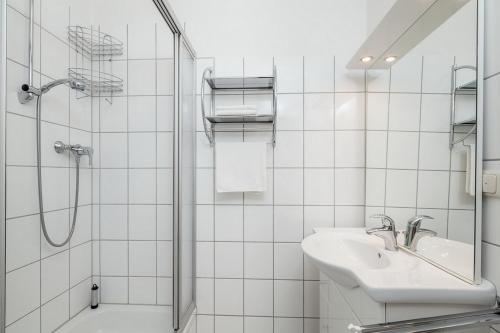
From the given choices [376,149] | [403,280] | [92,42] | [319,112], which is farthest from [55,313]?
[376,149]

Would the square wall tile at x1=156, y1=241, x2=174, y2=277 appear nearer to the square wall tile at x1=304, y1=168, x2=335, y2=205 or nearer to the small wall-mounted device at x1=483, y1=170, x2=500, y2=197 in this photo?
the square wall tile at x1=304, y1=168, x2=335, y2=205

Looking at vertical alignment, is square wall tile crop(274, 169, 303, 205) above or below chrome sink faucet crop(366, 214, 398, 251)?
above

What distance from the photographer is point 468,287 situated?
0.71 m

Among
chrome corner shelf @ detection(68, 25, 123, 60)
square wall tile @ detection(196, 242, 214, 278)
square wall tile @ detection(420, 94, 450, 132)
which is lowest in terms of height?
square wall tile @ detection(196, 242, 214, 278)

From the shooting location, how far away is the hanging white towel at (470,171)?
2.49 feet

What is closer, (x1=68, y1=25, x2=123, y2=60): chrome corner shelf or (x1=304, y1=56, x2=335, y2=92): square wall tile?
(x1=68, y1=25, x2=123, y2=60): chrome corner shelf

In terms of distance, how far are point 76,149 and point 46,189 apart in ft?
0.80

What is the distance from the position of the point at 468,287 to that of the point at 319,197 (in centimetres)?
81

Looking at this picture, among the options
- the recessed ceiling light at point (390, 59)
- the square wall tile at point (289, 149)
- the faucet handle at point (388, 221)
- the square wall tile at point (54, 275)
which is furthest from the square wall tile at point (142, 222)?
the recessed ceiling light at point (390, 59)

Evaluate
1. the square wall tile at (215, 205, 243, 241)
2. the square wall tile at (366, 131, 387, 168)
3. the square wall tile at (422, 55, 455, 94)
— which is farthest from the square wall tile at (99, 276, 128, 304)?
the square wall tile at (422, 55, 455, 94)

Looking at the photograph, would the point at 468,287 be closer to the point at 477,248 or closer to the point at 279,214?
the point at 477,248

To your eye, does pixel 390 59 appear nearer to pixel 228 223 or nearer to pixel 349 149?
pixel 349 149

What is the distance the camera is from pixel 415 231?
998 mm

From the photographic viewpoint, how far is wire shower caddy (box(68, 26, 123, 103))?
122 cm
